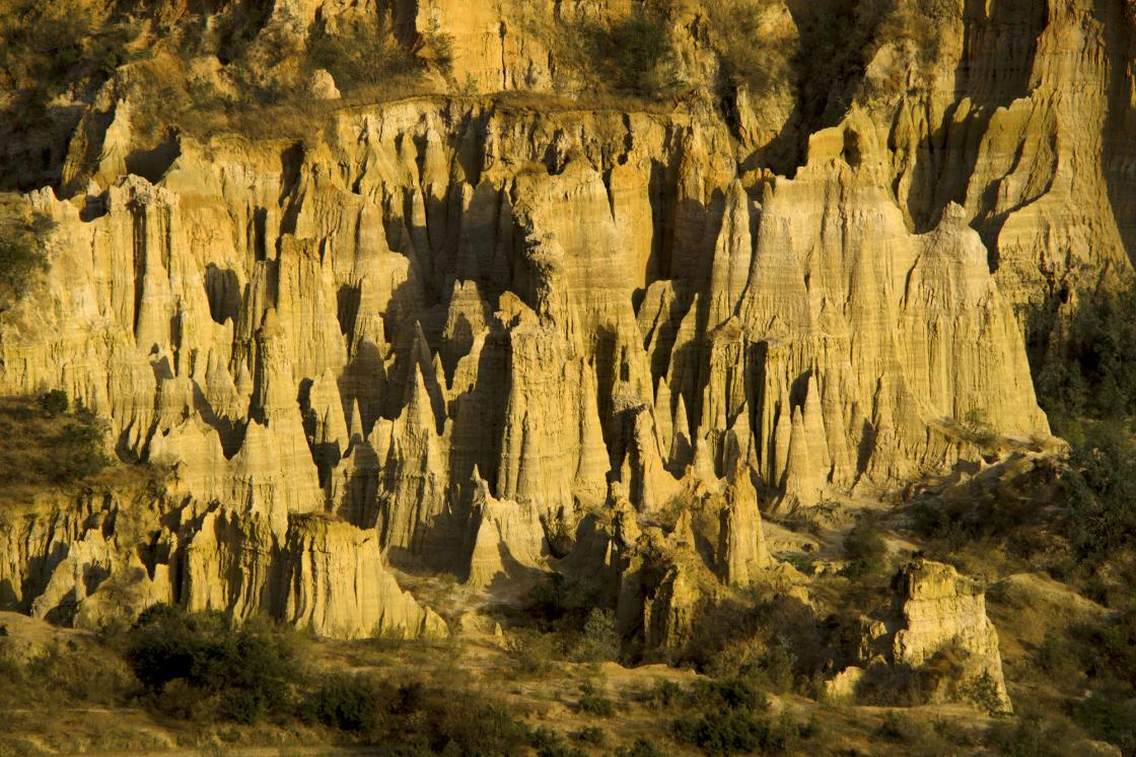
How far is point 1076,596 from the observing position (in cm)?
4781

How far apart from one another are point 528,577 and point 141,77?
18.5 metres

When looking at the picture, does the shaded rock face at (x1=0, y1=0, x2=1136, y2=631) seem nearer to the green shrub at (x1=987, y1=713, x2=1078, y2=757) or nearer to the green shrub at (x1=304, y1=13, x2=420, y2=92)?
the green shrub at (x1=304, y1=13, x2=420, y2=92)

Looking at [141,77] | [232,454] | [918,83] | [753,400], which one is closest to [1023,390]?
[753,400]

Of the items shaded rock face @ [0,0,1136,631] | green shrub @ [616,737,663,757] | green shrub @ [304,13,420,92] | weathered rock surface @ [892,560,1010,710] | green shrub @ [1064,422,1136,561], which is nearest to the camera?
green shrub @ [616,737,663,757]

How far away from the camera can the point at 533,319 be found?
49.8 metres

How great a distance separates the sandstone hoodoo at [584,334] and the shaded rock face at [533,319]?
0.26ft

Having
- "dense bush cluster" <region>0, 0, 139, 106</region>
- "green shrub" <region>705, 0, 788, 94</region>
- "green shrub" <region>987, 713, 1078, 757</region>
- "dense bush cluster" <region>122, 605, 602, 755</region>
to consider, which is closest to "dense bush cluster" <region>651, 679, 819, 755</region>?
"dense bush cluster" <region>122, 605, 602, 755</region>

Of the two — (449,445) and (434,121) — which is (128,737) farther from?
(434,121)

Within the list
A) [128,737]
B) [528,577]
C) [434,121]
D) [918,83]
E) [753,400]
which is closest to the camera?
[128,737]

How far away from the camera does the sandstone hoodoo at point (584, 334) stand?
44906 mm

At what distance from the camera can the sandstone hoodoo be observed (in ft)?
147

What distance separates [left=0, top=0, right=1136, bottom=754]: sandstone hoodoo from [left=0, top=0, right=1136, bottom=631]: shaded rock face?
78mm

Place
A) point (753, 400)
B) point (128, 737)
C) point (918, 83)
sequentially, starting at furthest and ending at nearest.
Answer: point (918, 83), point (753, 400), point (128, 737)

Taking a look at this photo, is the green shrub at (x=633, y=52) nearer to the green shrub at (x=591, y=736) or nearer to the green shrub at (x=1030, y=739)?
the green shrub at (x=1030, y=739)
